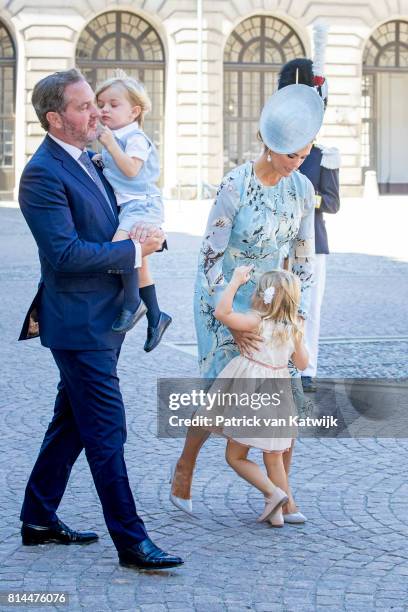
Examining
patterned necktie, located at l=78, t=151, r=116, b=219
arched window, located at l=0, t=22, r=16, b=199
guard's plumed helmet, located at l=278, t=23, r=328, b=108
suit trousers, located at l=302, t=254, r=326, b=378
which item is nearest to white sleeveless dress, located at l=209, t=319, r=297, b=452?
patterned necktie, located at l=78, t=151, r=116, b=219

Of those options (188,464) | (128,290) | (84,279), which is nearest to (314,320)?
(188,464)

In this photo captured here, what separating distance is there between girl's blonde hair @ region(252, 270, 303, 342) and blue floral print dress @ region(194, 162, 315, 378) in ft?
0.27

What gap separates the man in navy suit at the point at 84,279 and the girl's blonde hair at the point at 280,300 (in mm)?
546

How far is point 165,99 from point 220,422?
3289 cm

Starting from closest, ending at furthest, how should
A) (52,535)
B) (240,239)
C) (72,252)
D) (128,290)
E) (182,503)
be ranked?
(72,252), (128,290), (52,535), (240,239), (182,503)

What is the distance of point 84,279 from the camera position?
488 cm

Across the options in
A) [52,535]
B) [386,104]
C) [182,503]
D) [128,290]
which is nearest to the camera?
[128,290]

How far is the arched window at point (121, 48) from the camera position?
122 ft

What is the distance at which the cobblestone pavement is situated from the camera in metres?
4.59

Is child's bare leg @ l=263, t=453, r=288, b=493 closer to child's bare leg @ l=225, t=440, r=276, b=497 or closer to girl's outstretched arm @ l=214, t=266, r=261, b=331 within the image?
child's bare leg @ l=225, t=440, r=276, b=497

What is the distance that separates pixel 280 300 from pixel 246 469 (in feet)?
2.46

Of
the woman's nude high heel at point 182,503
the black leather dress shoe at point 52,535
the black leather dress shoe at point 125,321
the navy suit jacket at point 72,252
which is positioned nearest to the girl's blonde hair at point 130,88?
the navy suit jacket at point 72,252

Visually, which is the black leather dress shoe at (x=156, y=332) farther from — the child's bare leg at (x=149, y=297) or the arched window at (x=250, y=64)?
the arched window at (x=250, y=64)

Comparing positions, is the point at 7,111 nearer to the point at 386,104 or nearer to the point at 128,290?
the point at 386,104
